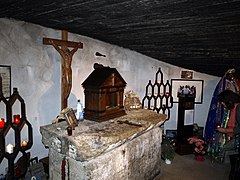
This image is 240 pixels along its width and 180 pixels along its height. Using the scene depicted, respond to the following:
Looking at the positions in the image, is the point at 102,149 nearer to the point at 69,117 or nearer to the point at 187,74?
the point at 69,117

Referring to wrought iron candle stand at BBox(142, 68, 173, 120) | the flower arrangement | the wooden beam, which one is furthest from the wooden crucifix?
the flower arrangement

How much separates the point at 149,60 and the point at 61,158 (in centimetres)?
316

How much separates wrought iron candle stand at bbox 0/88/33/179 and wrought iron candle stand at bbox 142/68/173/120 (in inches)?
107

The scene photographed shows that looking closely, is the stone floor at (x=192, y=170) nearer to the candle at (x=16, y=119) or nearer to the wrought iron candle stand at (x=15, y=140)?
the wrought iron candle stand at (x=15, y=140)

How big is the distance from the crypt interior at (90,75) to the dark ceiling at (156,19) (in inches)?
0.4

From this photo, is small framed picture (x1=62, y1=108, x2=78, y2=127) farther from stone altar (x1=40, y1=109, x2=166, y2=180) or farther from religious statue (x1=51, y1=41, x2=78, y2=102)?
religious statue (x1=51, y1=41, x2=78, y2=102)

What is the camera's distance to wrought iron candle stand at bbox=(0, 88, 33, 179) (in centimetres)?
278

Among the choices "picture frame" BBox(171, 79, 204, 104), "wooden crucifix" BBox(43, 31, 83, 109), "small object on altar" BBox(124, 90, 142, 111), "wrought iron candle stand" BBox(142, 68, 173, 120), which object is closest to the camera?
"wooden crucifix" BBox(43, 31, 83, 109)

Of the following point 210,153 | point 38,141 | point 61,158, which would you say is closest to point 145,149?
point 61,158

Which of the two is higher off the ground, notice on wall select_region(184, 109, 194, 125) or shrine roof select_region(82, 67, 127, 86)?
shrine roof select_region(82, 67, 127, 86)

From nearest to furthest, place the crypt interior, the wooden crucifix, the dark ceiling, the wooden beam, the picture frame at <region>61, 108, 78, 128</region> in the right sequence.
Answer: the dark ceiling
the crypt interior
the picture frame at <region>61, 108, 78, 128</region>
the wooden beam
the wooden crucifix

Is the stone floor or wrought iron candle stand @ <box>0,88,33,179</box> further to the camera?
the stone floor

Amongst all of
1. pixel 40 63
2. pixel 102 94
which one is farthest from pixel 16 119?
pixel 102 94

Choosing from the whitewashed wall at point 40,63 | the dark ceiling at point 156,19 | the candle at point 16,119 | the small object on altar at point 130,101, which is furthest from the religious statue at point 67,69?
the small object on altar at point 130,101
